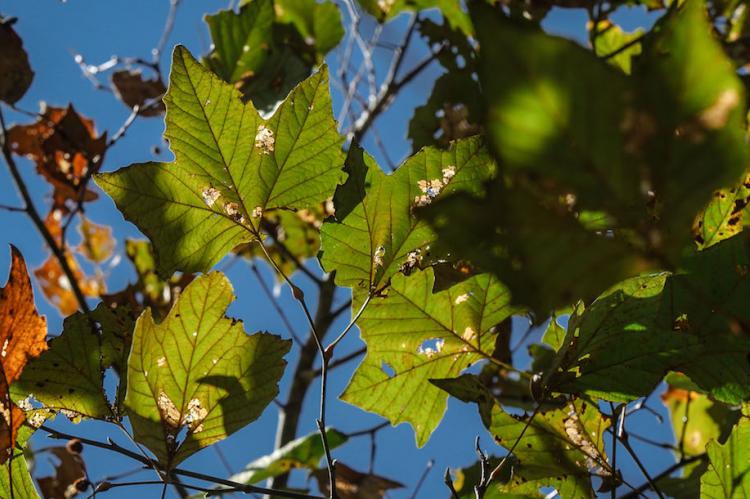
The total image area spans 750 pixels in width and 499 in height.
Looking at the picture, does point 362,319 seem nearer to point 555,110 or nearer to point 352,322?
point 352,322

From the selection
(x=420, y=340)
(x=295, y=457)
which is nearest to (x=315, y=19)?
(x=295, y=457)

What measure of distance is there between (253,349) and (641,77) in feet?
1.61

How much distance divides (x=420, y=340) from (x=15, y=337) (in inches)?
15.0

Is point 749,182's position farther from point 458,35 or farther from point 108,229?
point 108,229

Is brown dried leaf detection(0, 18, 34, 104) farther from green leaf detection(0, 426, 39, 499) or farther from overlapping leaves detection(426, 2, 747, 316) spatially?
overlapping leaves detection(426, 2, 747, 316)

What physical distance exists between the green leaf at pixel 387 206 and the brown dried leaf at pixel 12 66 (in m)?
1.04

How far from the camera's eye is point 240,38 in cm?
138

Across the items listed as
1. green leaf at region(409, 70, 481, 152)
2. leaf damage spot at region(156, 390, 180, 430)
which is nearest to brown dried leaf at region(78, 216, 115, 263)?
green leaf at region(409, 70, 481, 152)

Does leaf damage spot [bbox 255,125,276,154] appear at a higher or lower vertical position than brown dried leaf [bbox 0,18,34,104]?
lower

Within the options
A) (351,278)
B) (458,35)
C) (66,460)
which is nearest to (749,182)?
(351,278)

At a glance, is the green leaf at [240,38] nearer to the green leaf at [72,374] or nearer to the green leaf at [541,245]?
the green leaf at [72,374]

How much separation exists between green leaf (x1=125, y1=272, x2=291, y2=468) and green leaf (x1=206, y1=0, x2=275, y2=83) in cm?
77

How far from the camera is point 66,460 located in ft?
3.71

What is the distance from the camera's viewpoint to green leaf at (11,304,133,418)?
746 mm
